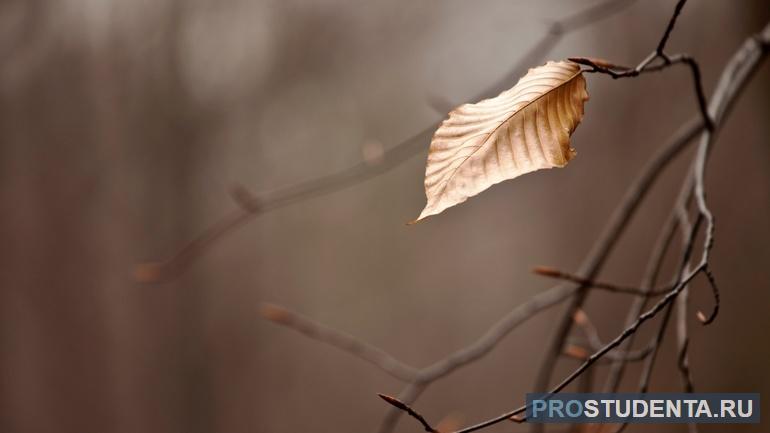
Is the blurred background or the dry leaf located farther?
the blurred background

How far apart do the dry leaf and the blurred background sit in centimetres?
66

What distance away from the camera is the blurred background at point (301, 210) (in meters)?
0.88

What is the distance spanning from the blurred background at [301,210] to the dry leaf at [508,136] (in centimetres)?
66

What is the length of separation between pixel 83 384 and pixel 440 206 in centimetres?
80

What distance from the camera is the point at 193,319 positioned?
3.13 ft

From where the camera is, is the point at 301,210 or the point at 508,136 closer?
the point at 508,136

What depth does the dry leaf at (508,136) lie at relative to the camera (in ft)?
0.76

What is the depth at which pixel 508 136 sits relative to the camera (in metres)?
0.24

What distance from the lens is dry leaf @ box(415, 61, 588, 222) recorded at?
23 centimetres

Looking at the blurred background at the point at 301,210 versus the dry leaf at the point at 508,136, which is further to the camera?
the blurred background at the point at 301,210

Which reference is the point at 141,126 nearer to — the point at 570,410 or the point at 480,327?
the point at 480,327

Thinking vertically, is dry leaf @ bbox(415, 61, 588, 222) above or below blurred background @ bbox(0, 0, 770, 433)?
above

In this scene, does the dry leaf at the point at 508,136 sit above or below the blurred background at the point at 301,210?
above

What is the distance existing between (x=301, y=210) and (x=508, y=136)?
754mm
